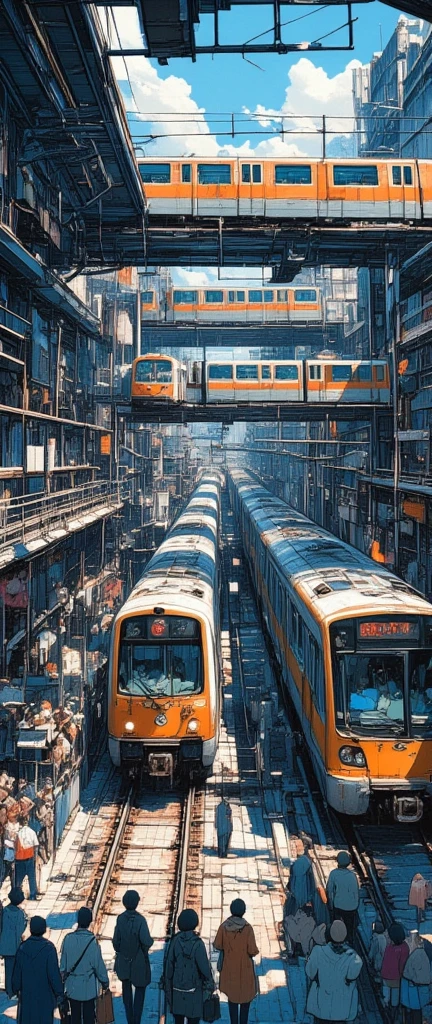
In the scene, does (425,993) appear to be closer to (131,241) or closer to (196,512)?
(131,241)

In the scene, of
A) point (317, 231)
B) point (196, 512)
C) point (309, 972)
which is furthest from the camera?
point (196, 512)

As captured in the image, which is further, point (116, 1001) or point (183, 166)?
point (183, 166)

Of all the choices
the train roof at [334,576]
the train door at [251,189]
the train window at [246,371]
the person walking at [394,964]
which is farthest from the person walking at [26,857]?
the train window at [246,371]

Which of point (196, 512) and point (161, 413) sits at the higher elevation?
point (161, 413)

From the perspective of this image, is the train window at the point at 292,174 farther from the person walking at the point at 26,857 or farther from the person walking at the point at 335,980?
the person walking at the point at 335,980

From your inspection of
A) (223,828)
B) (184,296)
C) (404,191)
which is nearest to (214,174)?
(404,191)

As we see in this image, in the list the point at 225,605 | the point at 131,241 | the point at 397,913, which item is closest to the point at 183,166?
the point at 131,241
